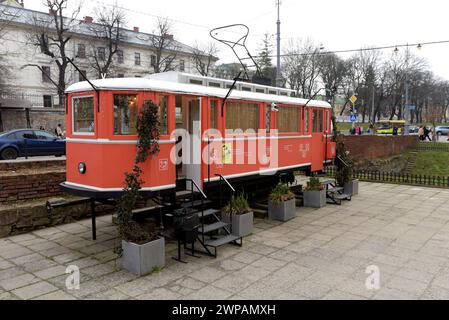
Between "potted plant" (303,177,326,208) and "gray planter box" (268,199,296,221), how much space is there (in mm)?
1572

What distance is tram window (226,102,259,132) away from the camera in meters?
8.38

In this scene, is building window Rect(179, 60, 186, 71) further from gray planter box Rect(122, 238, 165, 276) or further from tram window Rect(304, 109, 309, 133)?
gray planter box Rect(122, 238, 165, 276)

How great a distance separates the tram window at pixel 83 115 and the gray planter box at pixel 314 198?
21.5 ft

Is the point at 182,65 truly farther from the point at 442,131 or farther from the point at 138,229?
the point at 138,229

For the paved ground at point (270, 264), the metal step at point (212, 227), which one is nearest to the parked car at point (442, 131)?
the paved ground at point (270, 264)

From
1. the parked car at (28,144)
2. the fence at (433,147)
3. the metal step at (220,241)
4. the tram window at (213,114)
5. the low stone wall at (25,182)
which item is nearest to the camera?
the metal step at (220,241)

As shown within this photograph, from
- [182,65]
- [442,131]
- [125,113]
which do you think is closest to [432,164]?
[125,113]

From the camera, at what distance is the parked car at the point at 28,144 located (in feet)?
57.6

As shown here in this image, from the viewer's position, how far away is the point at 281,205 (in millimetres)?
9070

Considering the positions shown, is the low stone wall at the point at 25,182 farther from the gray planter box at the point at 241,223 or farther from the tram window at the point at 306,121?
the tram window at the point at 306,121

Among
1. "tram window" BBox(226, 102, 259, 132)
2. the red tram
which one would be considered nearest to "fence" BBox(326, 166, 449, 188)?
the red tram

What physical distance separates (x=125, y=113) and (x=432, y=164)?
2305 cm

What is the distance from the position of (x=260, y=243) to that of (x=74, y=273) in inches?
137

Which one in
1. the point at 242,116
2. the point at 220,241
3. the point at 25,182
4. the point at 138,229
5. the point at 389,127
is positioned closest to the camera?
the point at 138,229
